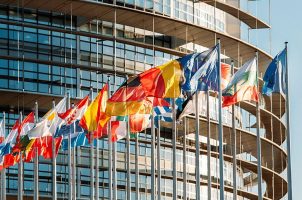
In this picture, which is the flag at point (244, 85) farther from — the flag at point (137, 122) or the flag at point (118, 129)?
the flag at point (118, 129)

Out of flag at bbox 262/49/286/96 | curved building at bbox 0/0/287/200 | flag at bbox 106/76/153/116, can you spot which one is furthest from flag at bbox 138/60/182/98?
curved building at bbox 0/0/287/200

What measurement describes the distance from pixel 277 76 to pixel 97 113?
33.7 feet

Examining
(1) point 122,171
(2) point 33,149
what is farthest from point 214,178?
(2) point 33,149

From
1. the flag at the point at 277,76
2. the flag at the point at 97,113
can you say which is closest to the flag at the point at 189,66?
the flag at the point at 277,76

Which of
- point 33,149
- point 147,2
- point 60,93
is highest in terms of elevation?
point 147,2

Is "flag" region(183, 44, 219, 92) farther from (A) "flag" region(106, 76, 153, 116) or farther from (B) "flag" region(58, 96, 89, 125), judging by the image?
(B) "flag" region(58, 96, 89, 125)

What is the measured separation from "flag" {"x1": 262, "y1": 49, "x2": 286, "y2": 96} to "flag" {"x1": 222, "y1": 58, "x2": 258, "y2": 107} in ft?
6.00

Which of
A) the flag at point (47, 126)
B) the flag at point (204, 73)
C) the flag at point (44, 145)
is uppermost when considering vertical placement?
the flag at point (204, 73)

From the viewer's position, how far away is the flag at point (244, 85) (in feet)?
197

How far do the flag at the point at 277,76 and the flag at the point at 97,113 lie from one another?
9.29m

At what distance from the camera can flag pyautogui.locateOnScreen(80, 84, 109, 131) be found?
212 feet

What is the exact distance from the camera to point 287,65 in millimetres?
58156

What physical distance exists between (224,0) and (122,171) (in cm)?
1515

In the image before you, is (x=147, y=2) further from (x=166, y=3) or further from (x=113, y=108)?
(x=113, y=108)
